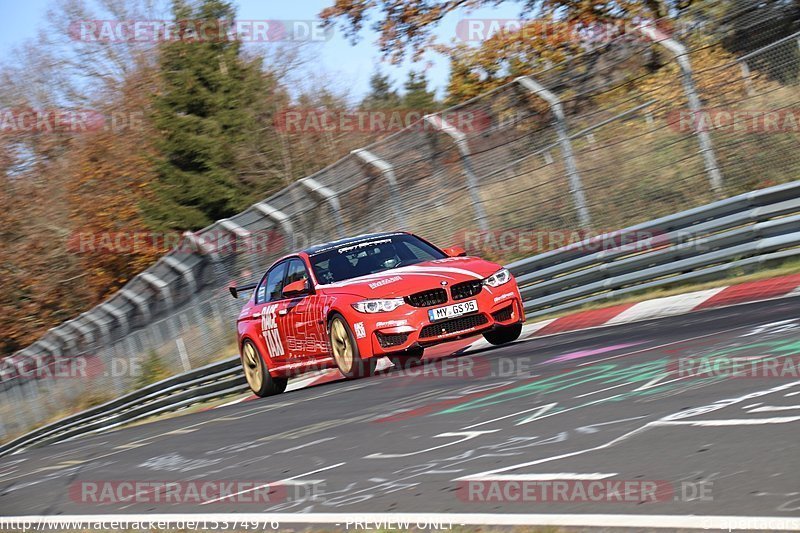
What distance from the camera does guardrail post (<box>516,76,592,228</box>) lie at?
46.8ft

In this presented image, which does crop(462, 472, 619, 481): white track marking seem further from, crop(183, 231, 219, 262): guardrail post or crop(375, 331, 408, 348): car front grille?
crop(183, 231, 219, 262): guardrail post

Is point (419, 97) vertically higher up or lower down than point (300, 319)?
higher up

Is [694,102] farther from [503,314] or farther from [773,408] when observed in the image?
[773,408]

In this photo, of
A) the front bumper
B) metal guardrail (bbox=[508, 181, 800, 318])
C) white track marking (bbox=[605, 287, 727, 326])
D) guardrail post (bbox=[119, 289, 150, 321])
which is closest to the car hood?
the front bumper

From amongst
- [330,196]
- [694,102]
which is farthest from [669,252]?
[330,196]

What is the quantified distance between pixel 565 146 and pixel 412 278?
399 centimetres

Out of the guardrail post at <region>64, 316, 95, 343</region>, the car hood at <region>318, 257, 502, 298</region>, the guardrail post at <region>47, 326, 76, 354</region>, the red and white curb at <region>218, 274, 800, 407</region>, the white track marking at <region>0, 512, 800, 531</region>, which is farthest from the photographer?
the guardrail post at <region>47, 326, 76, 354</region>

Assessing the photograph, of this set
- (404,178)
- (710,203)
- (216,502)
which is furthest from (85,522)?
(404,178)

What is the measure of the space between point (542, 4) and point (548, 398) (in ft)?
58.8

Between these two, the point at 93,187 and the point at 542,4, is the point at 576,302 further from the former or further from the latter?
the point at 93,187

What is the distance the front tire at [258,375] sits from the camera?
13.6 meters

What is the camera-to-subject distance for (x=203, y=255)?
21.1m

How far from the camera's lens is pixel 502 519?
447 cm

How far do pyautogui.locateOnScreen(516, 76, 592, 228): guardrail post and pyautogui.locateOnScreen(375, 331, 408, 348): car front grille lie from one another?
441cm
